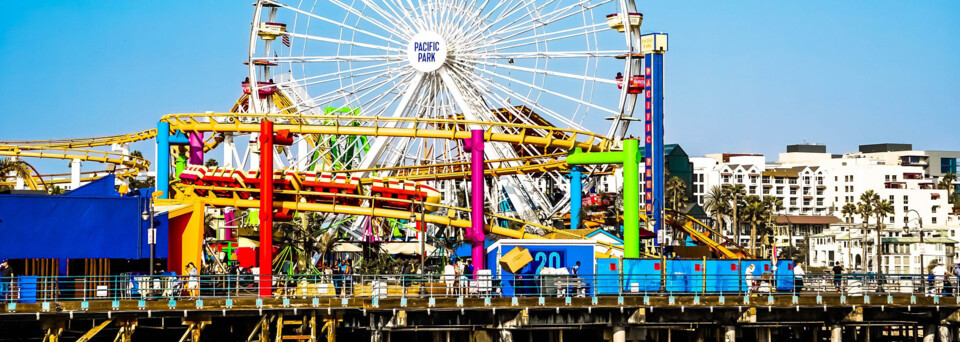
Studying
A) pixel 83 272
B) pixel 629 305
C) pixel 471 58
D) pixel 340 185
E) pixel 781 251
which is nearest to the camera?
pixel 629 305

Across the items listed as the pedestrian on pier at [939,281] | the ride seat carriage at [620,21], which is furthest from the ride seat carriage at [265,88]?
the pedestrian on pier at [939,281]

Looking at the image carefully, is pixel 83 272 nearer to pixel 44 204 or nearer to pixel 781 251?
pixel 44 204

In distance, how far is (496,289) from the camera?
51156mm

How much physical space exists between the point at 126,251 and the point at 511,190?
43.2m

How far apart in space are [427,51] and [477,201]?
78.0 feet

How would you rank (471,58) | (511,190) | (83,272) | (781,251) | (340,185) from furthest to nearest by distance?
1. (781,251)
2. (511,190)
3. (471,58)
4. (340,185)
5. (83,272)

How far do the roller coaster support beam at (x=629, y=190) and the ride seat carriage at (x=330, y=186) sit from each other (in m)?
12.1

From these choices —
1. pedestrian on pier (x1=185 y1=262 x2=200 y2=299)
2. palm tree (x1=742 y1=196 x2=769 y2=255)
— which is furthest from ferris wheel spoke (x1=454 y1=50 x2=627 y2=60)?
palm tree (x1=742 y1=196 x2=769 y2=255)

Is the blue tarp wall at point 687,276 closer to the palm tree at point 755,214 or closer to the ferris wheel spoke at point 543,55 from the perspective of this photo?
the ferris wheel spoke at point 543,55

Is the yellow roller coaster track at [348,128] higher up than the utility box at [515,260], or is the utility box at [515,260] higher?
the yellow roller coaster track at [348,128]

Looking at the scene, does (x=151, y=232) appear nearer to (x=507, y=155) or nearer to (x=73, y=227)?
(x=73, y=227)

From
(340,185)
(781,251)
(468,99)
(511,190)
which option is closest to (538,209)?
(511,190)

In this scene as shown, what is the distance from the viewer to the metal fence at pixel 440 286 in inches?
1827

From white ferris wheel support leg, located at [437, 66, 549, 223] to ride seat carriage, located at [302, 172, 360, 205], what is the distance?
30.8 ft
